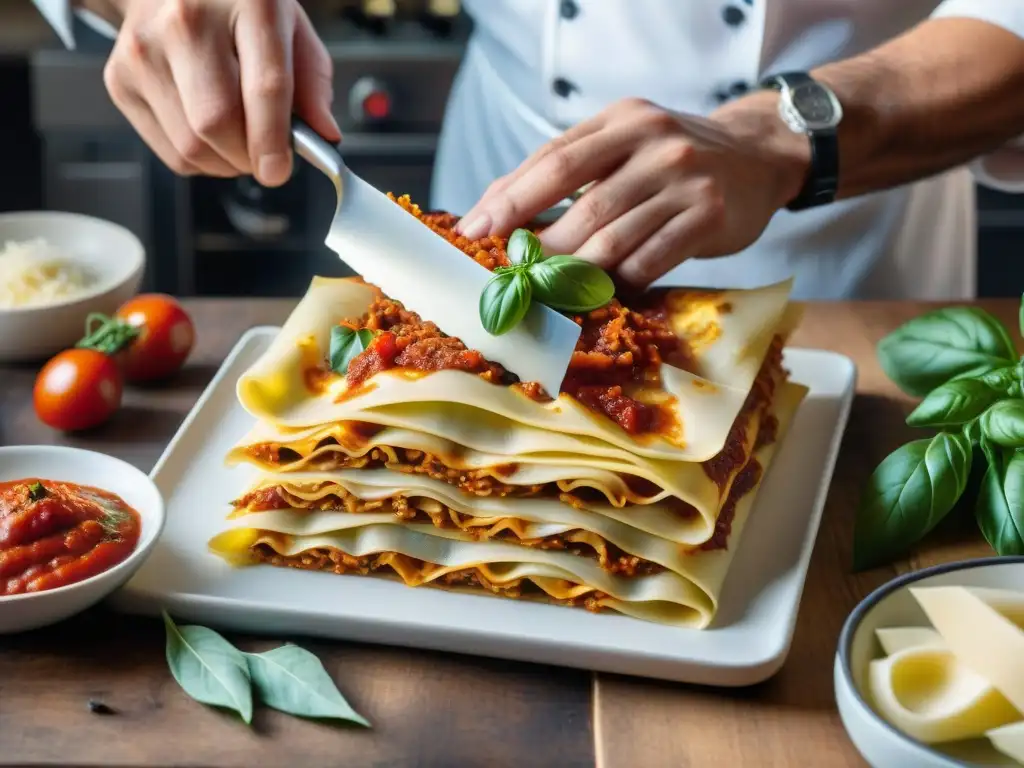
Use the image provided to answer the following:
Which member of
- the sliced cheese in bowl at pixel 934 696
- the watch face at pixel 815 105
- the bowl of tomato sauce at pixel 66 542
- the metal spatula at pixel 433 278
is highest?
the watch face at pixel 815 105

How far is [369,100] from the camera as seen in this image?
3689mm

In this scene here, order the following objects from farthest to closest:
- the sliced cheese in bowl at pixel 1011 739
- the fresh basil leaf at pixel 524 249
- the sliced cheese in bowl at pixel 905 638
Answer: the fresh basil leaf at pixel 524 249, the sliced cheese in bowl at pixel 905 638, the sliced cheese in bowl at pixel 1011 739

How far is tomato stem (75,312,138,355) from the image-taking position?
7.05 feet

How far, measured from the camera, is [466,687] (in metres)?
1.49

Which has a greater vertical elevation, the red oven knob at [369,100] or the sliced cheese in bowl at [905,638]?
the sliced cheese in bowl at [905,638]

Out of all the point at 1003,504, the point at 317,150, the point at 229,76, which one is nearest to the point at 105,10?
the point at 229,76

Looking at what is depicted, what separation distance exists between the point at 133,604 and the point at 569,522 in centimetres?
57

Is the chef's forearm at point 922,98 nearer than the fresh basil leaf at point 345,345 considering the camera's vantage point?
No

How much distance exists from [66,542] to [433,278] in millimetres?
585

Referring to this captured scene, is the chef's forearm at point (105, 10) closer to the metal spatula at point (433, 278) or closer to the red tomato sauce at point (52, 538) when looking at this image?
the metal spatula at point (433, 278)

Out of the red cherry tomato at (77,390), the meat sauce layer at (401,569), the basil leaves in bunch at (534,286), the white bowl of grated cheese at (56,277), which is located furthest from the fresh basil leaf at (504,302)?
the white bowl of grated cheese at (56,277)

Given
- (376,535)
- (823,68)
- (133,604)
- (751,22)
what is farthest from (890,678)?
(751,22)

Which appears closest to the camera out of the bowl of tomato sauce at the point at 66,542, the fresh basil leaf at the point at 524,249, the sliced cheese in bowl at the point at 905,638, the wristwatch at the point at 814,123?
the sliced cheese in bowl at the point at 905,638

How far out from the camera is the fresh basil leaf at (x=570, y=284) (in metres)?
1.63
